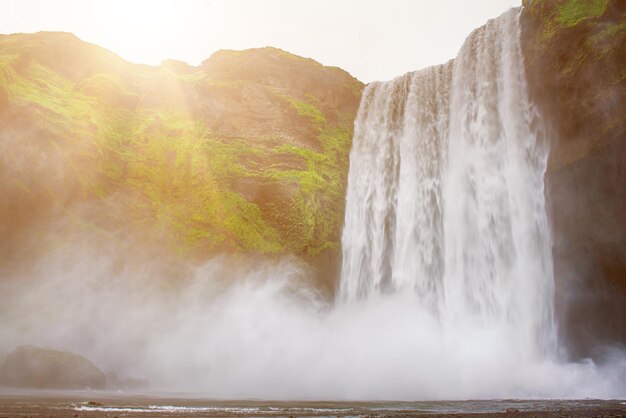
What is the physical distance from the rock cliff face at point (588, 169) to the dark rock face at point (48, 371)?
1924 cm

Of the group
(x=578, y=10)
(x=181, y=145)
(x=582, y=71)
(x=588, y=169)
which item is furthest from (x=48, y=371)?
(x=578, y=10)

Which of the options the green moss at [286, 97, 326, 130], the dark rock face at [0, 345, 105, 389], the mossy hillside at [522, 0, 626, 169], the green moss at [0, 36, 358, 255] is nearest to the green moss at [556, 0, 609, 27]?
the mossy hillside at [522, 0, 626, 169]

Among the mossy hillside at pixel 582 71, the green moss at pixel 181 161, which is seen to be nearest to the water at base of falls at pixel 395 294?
the mossy hillside at pixel 582 71

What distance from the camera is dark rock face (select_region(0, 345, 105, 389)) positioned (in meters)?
19.1

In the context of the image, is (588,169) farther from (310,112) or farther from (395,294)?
(310,112)

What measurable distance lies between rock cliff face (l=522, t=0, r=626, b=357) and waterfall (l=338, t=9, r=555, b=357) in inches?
39.0

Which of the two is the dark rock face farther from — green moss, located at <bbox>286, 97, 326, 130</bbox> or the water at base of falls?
green moss, located at <bbox>286, 97, 326, 130</bbox>

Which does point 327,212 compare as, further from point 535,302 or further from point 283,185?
point 535,302

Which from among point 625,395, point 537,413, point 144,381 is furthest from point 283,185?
point 537,413

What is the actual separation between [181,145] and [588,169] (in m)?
23.2

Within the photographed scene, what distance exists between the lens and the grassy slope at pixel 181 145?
28.3 m

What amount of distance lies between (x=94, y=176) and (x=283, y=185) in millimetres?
10811

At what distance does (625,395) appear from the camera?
17547 millimetres

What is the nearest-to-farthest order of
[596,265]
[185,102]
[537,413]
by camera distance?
[537,413], [596,265], [185,102]
